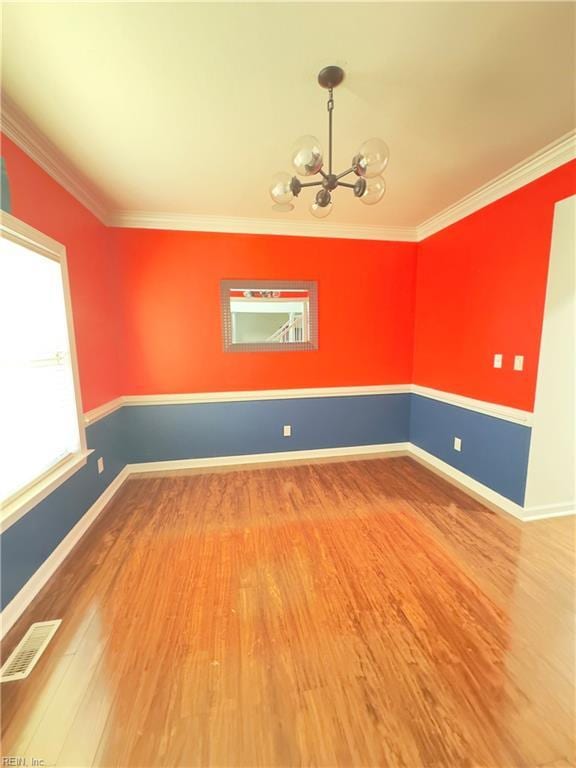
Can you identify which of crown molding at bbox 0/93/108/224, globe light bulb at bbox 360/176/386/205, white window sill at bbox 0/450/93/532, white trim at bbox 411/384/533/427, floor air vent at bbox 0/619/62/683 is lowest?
floor air vent at bbox 0/619/62/683

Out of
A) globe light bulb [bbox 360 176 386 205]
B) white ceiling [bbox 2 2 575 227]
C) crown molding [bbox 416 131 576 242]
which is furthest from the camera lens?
crown molding [bbox 416 131 576 242]

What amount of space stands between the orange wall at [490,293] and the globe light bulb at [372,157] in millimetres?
1610

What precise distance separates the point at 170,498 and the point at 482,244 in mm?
3500

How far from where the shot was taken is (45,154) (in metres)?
1.79

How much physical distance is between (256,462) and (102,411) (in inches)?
62.6

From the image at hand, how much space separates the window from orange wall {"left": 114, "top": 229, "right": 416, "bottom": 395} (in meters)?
0.95

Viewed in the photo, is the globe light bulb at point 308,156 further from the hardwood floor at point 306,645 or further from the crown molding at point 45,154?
the hardwood floor at point 306,645

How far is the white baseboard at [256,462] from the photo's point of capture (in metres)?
1.56

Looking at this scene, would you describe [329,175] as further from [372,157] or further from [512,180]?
[512,180]

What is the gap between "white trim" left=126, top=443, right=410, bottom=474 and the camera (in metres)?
3.11

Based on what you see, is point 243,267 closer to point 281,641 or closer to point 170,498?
point 170,498

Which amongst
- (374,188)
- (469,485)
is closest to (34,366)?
(374,188)

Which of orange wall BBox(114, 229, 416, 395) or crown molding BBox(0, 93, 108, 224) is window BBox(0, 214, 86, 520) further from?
orange wall BBox(114, 229, 416, 395)

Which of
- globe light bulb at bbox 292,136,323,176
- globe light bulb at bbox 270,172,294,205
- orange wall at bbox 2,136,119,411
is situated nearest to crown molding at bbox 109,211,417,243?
orange wall at bbox 2,136,119,411
